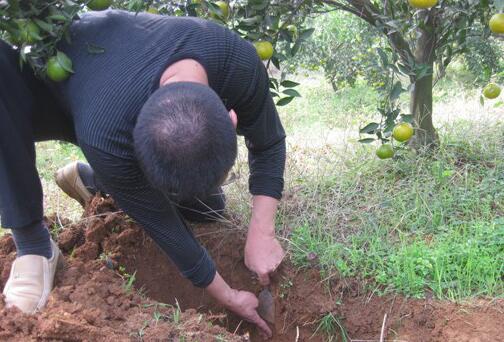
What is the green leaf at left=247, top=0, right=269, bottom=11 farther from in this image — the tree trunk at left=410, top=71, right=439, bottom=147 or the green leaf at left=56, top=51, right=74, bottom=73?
the tree trunk at left=410, top=71, right=439, bottom=147

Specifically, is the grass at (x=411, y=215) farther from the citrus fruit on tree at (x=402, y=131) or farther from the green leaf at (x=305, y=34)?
the green leaf at (x=305, y=34)

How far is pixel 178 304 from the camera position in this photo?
2.22 metres

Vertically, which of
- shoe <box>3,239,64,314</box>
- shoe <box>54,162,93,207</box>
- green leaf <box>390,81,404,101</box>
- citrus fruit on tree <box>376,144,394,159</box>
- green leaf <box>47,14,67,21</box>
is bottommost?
shoe <box>54,162,93,207</box>

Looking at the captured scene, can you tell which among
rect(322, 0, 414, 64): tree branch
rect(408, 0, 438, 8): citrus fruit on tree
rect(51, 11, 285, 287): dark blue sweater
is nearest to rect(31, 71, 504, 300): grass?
rect(322, 0, 414, 64): tree branch

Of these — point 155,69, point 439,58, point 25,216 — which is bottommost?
point 25,216

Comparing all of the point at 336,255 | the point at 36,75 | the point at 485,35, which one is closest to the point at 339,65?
the point at 485,35

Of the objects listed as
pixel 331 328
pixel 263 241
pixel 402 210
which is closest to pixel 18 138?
pixel 263 241

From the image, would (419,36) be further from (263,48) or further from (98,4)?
(98,4)

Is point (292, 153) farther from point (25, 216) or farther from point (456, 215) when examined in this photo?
point (25, 216)

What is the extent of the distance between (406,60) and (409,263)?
3.58ft

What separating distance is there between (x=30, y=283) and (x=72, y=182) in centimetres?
86

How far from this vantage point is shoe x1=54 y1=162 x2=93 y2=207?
2678mm

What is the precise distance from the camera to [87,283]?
6.60ft

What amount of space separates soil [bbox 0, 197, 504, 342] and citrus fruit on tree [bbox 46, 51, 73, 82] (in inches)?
30.3
